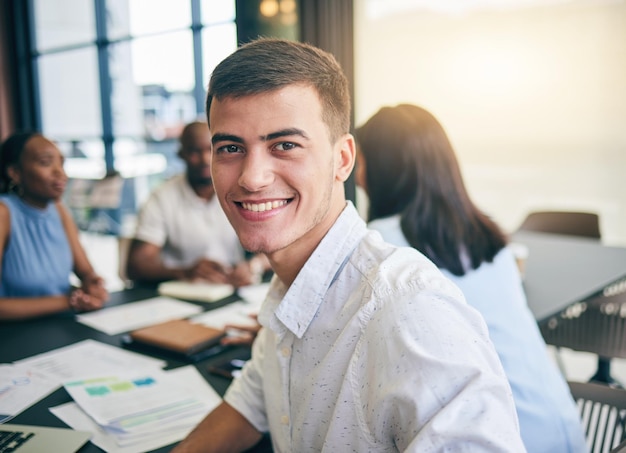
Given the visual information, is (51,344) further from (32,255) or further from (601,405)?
(601,405)

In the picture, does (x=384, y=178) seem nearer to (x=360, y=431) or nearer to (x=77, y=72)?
(x=360, y=431)

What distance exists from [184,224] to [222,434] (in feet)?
5.99

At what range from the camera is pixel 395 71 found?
4.93 metres

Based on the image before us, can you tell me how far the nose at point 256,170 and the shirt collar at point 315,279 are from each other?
16 centimetres

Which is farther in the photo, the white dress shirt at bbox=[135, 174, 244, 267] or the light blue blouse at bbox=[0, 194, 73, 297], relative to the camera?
the white dress shirt at bbox=[135, 174, 244, 267]

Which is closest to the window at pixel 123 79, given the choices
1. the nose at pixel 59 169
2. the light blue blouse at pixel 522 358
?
the nose at pixel 59 169

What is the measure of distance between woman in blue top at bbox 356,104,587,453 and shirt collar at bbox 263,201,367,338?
25.8 inches

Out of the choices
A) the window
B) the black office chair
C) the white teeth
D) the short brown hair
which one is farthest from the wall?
the white teeth

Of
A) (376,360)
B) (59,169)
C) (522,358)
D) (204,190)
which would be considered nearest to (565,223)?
(204,190)

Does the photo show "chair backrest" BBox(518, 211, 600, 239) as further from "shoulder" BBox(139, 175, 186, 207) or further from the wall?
"shoulder" BBox(139, 175, 186, 207)

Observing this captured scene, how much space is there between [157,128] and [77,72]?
156 cm

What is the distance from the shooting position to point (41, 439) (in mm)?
1094

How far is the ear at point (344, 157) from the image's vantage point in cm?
103

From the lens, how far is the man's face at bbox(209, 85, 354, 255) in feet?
3.05
